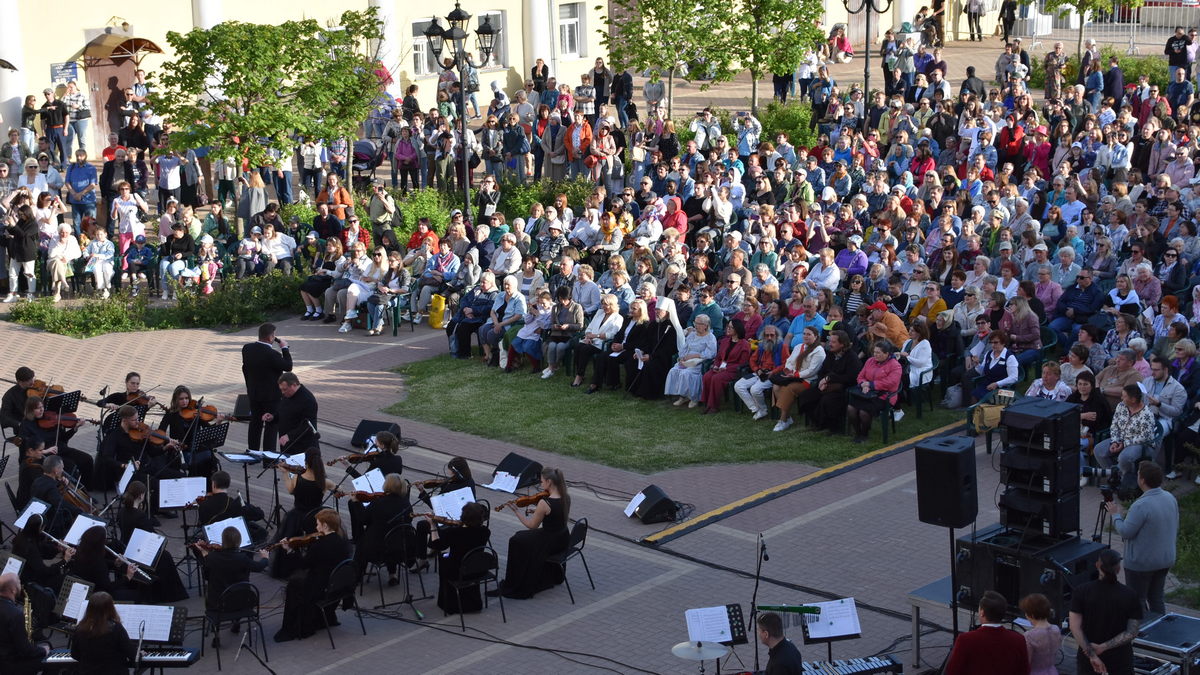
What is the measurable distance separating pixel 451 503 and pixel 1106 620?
18.4 feet

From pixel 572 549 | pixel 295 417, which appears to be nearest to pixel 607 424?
pixel 295 417

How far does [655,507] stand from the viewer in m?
14.7

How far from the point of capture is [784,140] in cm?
2614

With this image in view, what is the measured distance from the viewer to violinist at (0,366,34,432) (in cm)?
1644

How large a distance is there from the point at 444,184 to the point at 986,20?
69.9 ft

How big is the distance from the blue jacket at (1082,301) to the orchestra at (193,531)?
7.38 metres

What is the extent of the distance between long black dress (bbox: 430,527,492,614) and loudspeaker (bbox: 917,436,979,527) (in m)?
3.68

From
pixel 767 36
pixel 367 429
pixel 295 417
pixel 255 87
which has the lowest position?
pixel 367 429

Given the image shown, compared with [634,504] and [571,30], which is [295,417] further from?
[571,30]

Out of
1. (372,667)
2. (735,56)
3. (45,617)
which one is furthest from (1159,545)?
(735,56)

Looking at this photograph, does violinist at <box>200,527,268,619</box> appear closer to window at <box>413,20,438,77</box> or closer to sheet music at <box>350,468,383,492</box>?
sheet music at <box>350,468,383,492</box>

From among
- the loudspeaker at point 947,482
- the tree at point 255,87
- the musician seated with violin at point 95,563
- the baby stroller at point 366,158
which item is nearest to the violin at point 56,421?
the musician seated with violin at point 95,563

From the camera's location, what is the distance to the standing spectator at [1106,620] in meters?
10.1

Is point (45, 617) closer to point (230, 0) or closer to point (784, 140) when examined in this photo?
point (784, 140)
